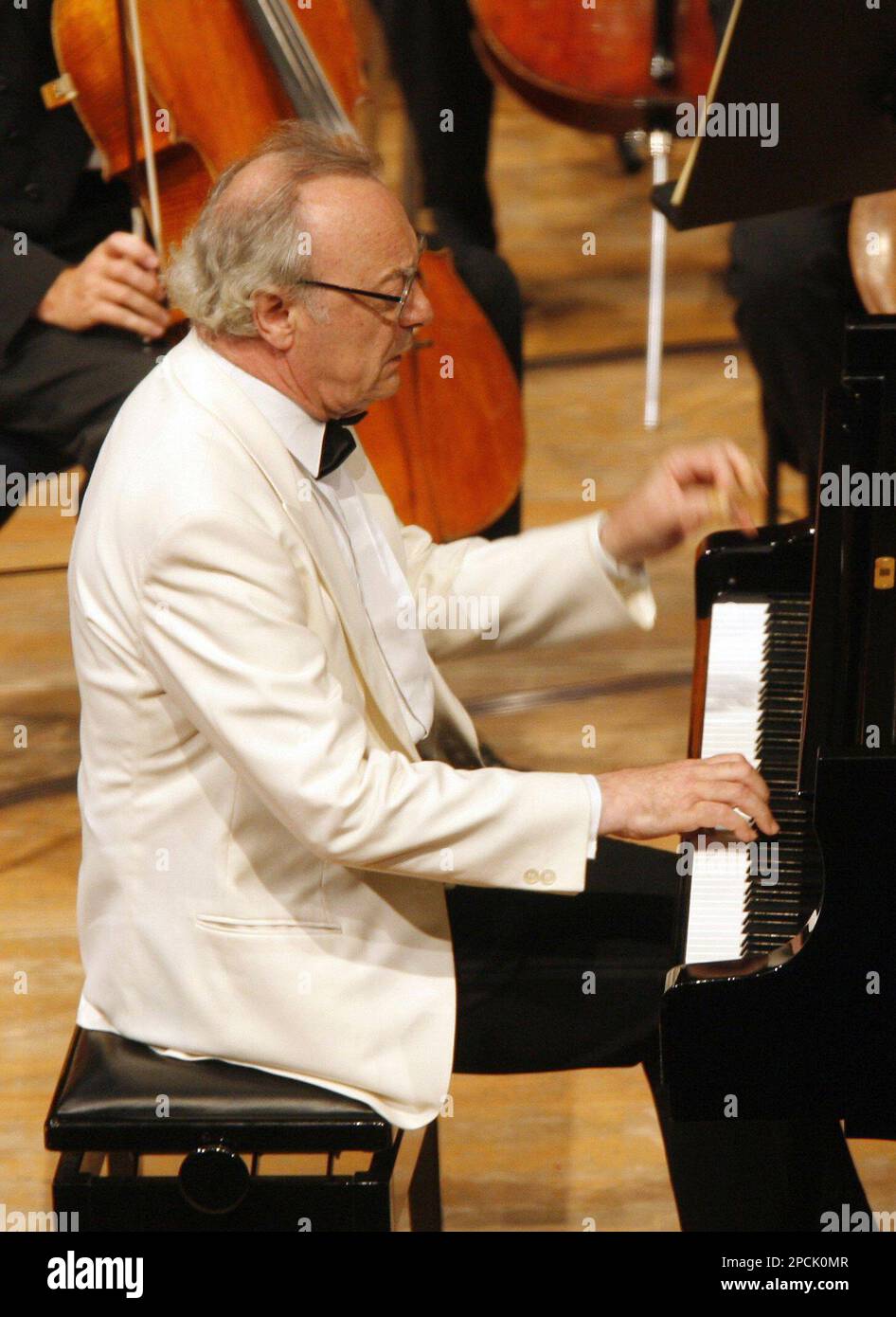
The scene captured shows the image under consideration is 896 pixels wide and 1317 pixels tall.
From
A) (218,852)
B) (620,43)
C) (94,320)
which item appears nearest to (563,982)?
(218,852)

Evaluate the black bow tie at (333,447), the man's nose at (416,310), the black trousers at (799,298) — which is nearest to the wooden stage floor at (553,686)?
the black trousers at (799,298)

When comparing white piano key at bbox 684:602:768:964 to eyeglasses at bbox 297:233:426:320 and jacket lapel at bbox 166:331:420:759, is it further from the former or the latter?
eyeglasses at bbox 297:233:426:320

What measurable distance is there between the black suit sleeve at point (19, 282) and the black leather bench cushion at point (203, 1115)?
4.44 feet

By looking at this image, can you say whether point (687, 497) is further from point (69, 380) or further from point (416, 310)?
point (69, 380)

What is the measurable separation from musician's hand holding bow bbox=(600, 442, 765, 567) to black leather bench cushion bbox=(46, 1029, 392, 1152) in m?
0.66

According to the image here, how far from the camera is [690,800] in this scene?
151 cm

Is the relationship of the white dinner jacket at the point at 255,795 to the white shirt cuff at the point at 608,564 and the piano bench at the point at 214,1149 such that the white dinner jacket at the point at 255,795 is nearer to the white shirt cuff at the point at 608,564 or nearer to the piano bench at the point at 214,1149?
the piano bench at the point at 214,1149

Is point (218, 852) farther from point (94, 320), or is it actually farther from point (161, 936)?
point (94, 320)

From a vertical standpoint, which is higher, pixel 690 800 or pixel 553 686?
pixel 690 800

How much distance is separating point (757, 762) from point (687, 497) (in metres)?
0.28

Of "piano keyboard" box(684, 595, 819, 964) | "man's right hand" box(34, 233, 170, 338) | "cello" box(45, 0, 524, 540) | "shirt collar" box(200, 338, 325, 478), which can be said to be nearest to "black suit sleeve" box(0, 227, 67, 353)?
"man's right hand" box(34, 233, 170, 338)

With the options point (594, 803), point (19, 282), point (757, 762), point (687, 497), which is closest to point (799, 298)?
point (19, 282)

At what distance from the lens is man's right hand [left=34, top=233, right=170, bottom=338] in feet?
8.46

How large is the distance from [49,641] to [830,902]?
7.87 ft
